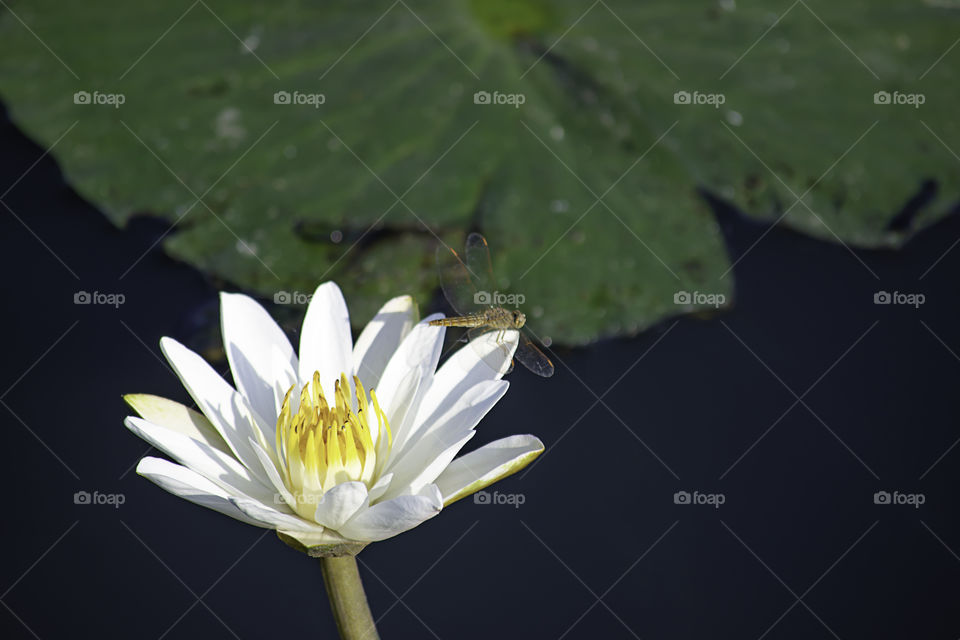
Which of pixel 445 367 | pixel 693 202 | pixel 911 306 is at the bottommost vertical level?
pixel 445 367

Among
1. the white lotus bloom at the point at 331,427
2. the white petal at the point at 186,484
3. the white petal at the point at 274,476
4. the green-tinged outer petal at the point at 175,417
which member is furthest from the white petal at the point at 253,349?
the white petal at the point at 186,484

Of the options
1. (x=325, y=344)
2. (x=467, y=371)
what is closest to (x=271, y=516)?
(x=325, y=344)

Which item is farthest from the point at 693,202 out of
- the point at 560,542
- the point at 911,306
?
the point at 560,542

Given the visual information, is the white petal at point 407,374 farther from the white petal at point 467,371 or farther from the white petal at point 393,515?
the white petal at point 393,515

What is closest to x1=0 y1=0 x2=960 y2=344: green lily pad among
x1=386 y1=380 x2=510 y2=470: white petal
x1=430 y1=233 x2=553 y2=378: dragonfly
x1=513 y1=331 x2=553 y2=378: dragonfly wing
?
x1=430 y1=233 x2=553 y2=378: dragonfly

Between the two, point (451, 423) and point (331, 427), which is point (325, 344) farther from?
point (451, 423)

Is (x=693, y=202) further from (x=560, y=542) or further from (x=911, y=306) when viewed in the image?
(x=560, y=542)
